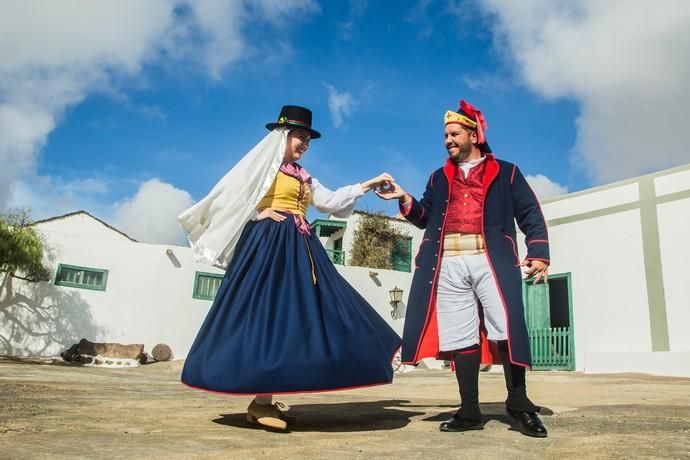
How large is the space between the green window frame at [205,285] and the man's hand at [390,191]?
13.4 metres

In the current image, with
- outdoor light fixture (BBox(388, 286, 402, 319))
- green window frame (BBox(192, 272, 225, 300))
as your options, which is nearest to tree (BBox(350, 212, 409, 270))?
outdoor light fixture (BBox(388, 286, 402, 319))

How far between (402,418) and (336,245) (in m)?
18.3

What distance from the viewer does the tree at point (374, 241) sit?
20047 mm

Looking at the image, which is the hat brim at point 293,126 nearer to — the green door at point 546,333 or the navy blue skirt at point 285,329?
the navy blue skirt at point 285,329

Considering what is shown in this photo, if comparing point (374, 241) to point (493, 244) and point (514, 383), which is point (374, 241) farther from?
point (514, 383)

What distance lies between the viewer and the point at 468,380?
2.85 metres

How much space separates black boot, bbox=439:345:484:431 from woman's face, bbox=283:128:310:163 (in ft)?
5.24

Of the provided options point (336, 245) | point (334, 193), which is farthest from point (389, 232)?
point (334, 193)

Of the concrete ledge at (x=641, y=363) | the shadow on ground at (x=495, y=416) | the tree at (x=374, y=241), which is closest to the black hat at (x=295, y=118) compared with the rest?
the shadow on ground at (x=495, y=416)

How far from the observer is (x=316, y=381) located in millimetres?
2623

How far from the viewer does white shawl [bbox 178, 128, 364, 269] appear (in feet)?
10.7

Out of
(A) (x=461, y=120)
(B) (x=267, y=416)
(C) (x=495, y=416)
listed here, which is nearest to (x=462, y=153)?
(A) (x=461, y=120)

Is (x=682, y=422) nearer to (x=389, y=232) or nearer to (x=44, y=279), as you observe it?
(x=44, y=279)

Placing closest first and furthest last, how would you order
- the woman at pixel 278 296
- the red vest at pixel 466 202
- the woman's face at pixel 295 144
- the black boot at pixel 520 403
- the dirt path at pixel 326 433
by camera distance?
the dirt path at pixel 326 433 < the black boot at pixel 520 403 < the woman at pixel 278 296 < the red vest at pixel 466 202 < the woman's face at pixel 295 144
